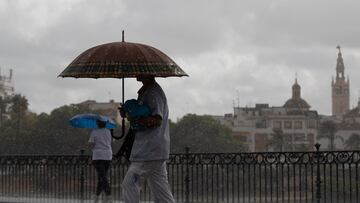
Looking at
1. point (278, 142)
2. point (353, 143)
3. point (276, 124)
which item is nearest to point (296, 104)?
point (276, 124)

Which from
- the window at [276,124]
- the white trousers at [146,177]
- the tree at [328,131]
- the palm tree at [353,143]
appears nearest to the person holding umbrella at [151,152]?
the white trousers at [146,177]

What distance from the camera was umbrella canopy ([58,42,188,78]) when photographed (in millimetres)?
9711

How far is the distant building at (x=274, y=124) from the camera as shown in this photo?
14500cm

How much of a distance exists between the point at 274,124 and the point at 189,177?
141 m

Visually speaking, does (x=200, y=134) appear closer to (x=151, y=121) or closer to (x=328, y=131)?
(x=328, y=131)

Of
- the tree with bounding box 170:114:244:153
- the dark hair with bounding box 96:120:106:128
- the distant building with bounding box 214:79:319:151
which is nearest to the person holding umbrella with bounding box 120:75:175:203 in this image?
the dark hair with bounding box 96:120:106:128

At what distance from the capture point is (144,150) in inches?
361

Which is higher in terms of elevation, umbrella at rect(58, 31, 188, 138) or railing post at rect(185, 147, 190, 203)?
umbrella at rect(58, 31, 188, 138)

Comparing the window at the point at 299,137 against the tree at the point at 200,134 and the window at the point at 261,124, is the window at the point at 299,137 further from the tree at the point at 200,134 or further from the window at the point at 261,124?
the tree at the point at 200,134

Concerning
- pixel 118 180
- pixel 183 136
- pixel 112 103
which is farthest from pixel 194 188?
pixel 112 103

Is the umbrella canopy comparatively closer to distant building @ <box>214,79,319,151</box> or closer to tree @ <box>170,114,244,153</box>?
tree @ <box>170,114,244,153</box>

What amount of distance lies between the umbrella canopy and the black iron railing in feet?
17.1

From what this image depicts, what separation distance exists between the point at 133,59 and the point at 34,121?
80.5m

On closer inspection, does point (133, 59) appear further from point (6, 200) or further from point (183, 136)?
point (183, 136)
